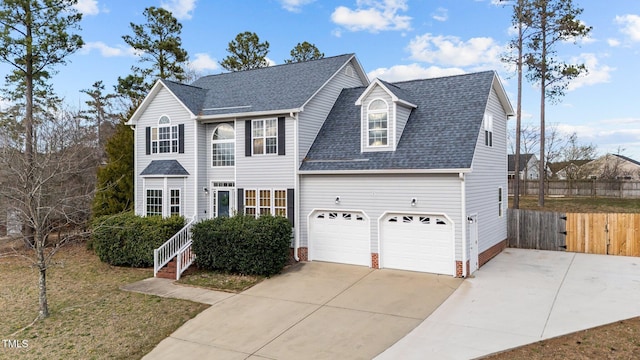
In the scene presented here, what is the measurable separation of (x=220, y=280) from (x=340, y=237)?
14.6 ft

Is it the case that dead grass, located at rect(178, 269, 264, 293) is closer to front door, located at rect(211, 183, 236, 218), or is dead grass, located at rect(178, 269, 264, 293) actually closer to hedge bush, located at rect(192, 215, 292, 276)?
hedge bush, located at rect(192, 215, 292, 276)

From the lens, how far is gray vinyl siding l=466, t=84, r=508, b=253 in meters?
13.8

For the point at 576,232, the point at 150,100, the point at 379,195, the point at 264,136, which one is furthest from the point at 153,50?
the point at 576,232

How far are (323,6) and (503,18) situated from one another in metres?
10.7

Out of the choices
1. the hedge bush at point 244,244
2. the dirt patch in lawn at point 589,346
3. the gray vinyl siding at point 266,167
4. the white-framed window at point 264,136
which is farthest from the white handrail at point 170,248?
the dirt patch in lawn at point 589,346

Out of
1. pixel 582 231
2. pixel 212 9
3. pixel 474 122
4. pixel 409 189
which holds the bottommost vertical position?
pixel 582 231

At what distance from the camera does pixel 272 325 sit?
30.9ft

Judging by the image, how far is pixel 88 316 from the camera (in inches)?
415

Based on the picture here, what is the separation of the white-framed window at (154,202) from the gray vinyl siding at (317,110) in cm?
666

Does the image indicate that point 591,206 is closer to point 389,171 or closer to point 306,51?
point 389,171

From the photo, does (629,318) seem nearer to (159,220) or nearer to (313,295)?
(313,295)

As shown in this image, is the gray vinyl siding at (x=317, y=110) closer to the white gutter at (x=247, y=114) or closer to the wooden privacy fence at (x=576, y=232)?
the white gutter at (x=247, y=114)

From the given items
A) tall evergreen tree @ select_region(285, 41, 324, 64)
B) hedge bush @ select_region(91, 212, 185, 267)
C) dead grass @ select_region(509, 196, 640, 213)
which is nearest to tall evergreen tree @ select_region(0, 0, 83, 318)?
hedge bush @ select_region(91, 212, 185, 267)

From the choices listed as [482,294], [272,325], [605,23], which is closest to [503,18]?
[605,23]
